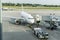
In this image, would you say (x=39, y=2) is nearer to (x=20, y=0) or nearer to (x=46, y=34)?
(x=20, y=0)

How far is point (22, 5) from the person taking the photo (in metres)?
1.75

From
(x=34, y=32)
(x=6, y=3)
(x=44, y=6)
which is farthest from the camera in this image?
(x=34, y=32)

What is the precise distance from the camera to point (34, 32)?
2.61 m

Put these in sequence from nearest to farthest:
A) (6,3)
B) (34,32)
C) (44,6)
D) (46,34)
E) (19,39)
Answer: (6,3) < (44,6) < (19,39) < (46,34) < (34,32)

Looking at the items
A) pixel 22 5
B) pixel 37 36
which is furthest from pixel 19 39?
pixel 22 5

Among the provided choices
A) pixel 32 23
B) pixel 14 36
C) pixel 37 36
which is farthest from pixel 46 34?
pixel 14 36

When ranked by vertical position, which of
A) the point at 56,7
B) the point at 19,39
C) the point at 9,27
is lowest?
the point at 19,39

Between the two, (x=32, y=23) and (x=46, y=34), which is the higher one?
(x=32, y=23)

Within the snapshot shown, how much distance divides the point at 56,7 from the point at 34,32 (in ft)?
3.00

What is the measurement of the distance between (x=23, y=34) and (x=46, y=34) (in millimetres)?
405

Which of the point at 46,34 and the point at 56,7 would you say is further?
the point at 46,34

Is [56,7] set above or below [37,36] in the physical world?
above

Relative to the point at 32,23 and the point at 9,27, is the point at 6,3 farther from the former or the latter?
the point at 32,23

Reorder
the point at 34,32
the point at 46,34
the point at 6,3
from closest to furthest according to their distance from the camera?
the point at 6,3, the point at 46,34, the point at 34,32
